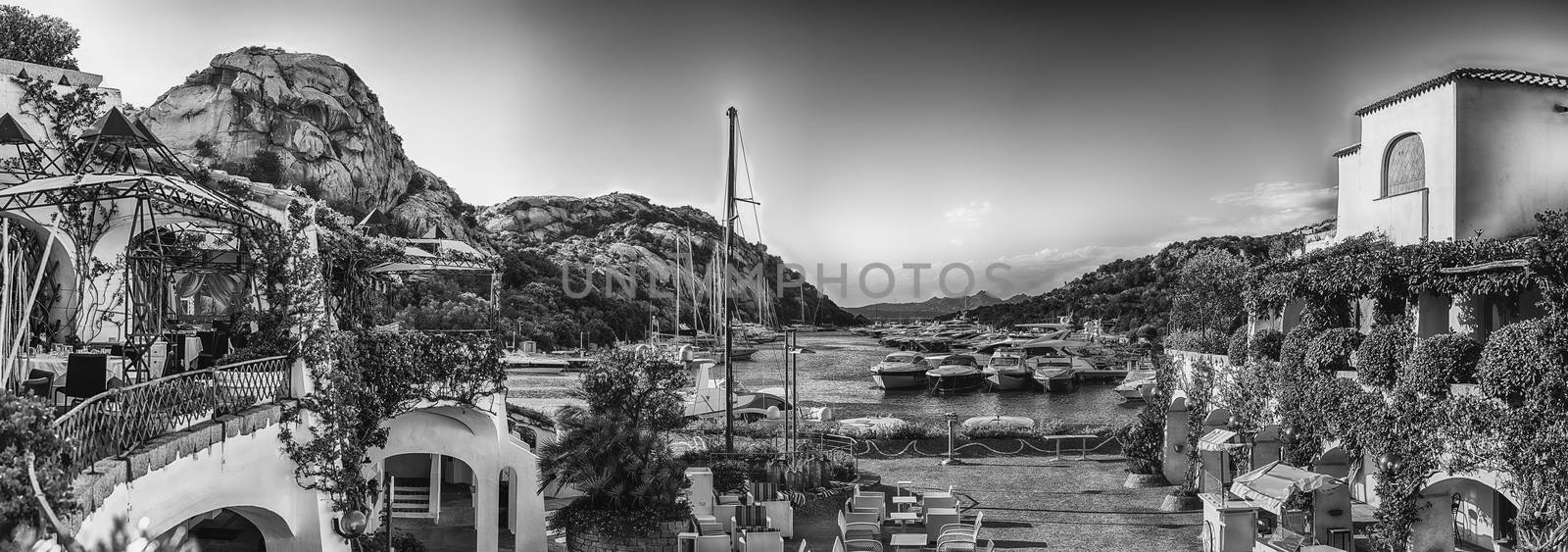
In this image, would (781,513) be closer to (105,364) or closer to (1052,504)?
(1052,504)

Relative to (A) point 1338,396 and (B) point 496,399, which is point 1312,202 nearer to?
(A) point 1338,396

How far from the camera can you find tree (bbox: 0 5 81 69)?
16047mm

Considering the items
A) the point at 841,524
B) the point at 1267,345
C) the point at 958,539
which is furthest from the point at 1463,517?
the point at 841,524

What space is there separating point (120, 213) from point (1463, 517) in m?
19.1

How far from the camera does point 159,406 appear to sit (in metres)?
7.30

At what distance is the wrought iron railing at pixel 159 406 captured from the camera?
236 inches

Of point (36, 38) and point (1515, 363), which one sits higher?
point (36, 38)

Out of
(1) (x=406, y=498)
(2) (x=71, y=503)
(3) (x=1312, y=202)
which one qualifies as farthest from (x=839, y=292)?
(2) (x=71, y=503)

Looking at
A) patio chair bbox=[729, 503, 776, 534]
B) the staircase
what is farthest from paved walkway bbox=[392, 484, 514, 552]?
patio chair bbox=[729, 503, 776, 534]

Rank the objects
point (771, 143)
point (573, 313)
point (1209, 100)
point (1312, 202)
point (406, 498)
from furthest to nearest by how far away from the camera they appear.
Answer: point (573, 313)
point (771, 143)
point (1312, 202)
point (1209, 100)
point (406, 498)

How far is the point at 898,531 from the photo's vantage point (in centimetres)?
1503

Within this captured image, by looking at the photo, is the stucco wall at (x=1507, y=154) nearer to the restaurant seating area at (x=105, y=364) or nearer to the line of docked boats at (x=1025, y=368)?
the restaurant seating area at (x=105, y=364)

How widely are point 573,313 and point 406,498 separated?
5146 centimetres

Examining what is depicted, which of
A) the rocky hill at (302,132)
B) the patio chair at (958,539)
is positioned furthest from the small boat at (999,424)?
the rocky hill at (302,132)
